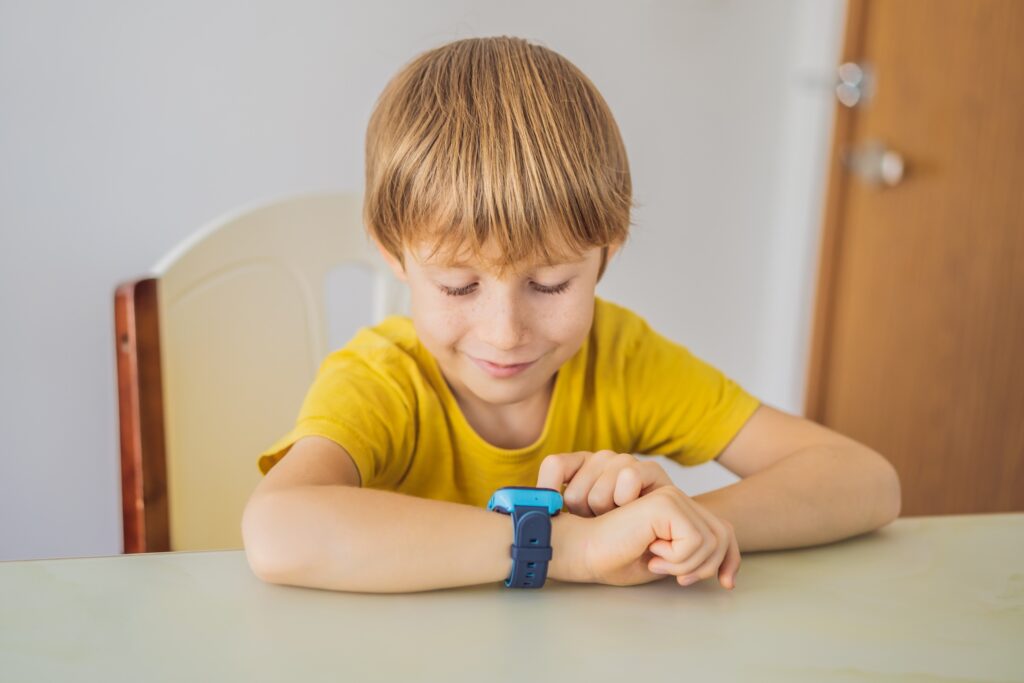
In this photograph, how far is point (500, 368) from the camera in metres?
0.77

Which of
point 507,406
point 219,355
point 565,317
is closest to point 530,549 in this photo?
point 565,317

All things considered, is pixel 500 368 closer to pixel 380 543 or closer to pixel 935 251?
pixel 380 543

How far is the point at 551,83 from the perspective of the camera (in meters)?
0.75

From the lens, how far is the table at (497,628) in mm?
501

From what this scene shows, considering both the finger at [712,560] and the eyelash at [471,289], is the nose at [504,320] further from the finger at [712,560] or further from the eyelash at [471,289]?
the finger at [712,560]

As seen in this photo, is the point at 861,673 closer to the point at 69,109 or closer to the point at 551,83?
the point at 551,83

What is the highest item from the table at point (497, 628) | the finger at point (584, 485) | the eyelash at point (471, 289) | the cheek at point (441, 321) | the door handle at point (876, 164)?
the door handle at point (876, 164)

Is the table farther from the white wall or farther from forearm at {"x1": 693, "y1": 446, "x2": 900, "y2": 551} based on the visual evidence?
the white wall

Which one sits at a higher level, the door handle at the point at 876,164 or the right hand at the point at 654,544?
the door handle at the point at 876,164

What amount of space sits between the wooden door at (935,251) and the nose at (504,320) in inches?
50.6

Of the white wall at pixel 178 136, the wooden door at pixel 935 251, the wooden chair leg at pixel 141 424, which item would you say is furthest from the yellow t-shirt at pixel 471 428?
A: the wooden door at pixel 935 251

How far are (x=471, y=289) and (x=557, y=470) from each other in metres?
0.16

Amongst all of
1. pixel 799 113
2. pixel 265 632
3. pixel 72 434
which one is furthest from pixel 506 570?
pixel 799 113

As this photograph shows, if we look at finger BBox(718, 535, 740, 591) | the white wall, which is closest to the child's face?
finger BBox(718, 535, 740, 591)
